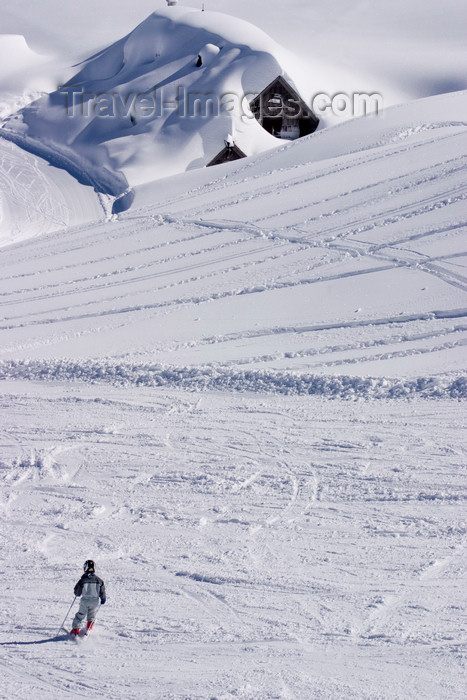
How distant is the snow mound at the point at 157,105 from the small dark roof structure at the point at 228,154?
0.48 metres

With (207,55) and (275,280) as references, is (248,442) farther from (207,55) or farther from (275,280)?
(207,55)

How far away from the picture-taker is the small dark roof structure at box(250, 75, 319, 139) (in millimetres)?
31188

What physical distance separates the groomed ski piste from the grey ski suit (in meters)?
0.23

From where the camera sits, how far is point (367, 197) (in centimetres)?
1720

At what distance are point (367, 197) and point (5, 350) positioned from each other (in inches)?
356

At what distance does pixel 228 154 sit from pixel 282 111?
458 cm

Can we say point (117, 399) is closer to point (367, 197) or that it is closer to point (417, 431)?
point (417, 431)

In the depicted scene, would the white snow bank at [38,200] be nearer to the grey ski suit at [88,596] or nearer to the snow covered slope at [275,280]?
the snow covered slope at [275,280]

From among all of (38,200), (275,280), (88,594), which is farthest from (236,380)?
(38,200)

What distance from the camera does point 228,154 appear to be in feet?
92.6

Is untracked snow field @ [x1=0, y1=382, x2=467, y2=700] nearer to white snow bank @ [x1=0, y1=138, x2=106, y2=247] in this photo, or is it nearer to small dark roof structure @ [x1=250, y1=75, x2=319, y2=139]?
white snow bank @ [x1=0, y1=138, x2=106, y2=247]

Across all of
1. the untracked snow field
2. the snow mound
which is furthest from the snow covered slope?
the snow mound

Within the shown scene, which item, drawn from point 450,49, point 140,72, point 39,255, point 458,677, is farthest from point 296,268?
point 450,49

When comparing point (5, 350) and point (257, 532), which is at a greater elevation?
point (257, 532)
